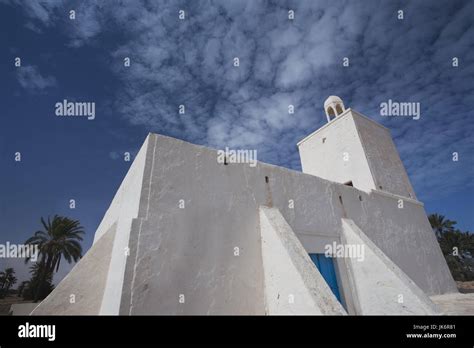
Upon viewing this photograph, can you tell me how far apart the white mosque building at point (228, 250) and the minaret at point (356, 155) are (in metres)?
2.40

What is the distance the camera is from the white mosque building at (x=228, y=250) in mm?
3980

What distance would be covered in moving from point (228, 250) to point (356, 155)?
8.04m

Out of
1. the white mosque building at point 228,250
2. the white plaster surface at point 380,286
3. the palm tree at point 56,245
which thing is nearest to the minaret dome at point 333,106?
the white mosque building at point 228,250

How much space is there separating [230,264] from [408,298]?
3.97m

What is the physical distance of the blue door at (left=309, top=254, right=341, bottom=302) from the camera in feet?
20.6

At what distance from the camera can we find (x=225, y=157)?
5.86 meters

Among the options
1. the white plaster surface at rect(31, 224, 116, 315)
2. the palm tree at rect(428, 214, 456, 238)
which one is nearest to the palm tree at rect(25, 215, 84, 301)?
the white plaster surface at rect(31, 224, 116, 315)

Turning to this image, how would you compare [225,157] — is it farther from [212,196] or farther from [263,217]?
[263,217]

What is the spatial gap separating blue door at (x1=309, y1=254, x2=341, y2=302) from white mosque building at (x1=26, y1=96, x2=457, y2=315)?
0.03 metres

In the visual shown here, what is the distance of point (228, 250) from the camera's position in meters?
4.86

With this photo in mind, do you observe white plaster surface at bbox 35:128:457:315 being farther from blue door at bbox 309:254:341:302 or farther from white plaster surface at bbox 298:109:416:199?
white plaster surface at bbox 298:109:416:199

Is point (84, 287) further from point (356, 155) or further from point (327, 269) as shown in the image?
point (356, 155)
